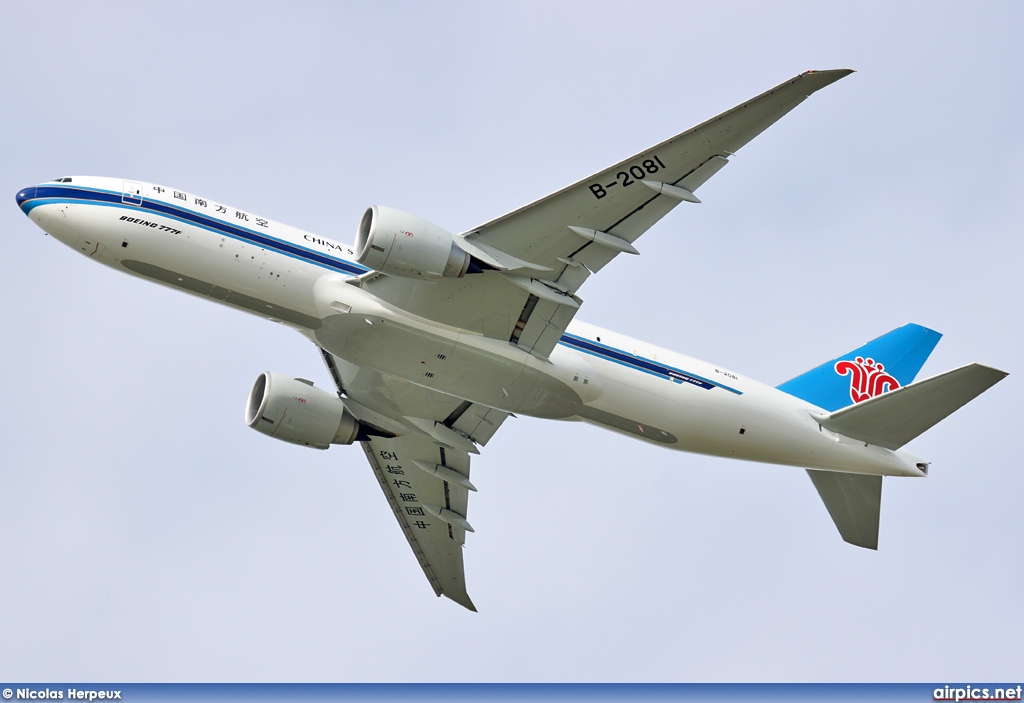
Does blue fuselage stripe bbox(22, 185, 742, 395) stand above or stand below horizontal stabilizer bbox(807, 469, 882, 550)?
above

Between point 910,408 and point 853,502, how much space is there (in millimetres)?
4353

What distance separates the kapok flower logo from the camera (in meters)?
33.0

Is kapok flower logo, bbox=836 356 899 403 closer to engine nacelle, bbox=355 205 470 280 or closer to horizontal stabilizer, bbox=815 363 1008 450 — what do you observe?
horizontal stabilizer, bbox=815 363 1008 450

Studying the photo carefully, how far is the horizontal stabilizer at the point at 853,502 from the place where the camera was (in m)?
32.8

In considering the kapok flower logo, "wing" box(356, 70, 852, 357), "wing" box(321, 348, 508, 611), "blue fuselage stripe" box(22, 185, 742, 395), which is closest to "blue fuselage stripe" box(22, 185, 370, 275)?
"blue fuselage stripe" box(22, 185, 742, 395)

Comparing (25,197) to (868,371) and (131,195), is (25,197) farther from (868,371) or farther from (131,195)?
(868,371)

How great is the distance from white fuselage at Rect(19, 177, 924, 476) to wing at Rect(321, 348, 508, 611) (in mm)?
2633

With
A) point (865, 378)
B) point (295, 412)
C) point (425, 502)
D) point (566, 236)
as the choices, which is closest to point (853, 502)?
point (865, 378)

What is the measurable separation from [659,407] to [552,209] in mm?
6902

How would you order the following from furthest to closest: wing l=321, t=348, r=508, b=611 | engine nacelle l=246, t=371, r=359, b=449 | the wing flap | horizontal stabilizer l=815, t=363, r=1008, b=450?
the wing flap < wing l=321, t=348, r=508, b=611 < engine nacelle l=246, t=371, r=359, b=449 < horizontal stabilizer l=815, t=363, r=1008, b=450

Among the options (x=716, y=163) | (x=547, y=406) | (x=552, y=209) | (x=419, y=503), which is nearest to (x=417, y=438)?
(x=419, y=503)

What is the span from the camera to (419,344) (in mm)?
27562

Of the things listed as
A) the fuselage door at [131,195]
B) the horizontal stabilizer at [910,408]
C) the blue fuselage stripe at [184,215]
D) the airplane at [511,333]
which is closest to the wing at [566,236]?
the airplane at [511,333]

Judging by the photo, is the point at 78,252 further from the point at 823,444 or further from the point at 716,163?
the point at 823,444
